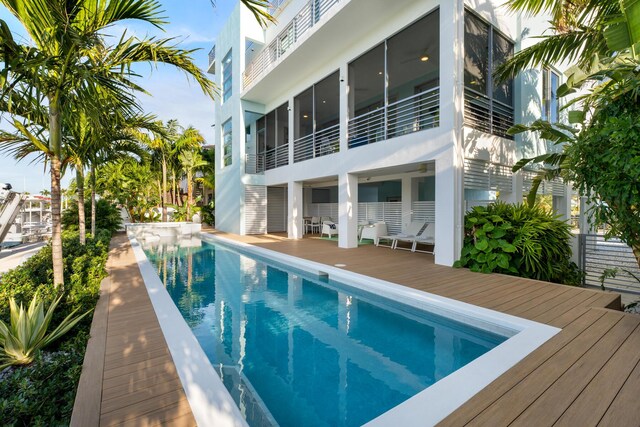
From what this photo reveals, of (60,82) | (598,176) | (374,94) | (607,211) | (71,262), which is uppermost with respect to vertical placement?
(374,94)

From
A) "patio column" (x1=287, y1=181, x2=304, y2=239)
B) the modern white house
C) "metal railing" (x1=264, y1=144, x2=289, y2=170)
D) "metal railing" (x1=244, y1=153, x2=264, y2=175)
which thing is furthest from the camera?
"metal railing" (x1=244, y1=153, x2=264, y2=175)

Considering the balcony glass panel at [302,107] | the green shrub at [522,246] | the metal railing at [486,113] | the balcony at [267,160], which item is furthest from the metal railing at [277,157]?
the green shrub at [522,246]

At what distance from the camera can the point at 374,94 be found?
14.8 m

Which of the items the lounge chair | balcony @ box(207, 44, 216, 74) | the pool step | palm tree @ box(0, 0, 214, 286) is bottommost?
the pool step

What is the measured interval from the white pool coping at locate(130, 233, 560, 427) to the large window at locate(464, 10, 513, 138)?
5.49m

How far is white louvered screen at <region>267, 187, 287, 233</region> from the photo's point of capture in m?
18.0

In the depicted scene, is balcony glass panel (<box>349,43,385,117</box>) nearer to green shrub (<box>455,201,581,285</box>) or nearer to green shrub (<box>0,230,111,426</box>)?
green shrub (<box>455,201,581,285</box>)

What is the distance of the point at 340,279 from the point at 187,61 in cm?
518

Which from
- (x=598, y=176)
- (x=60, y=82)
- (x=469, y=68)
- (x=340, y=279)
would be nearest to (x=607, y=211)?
(x=598, y=176)

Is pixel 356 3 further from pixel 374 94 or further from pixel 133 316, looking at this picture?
pixel 133 316

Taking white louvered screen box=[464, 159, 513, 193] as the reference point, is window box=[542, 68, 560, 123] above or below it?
above

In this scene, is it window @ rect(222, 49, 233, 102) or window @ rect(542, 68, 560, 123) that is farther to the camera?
window @ rect(222, 49, 233, 102)

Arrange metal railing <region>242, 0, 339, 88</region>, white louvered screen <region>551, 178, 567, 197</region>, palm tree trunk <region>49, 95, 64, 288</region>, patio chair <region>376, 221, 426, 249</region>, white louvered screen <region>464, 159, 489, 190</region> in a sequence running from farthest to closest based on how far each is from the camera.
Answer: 1. white louvered screen <region>551, 178, 567, 197</region>
2. metal railing <region>242, 0, 339, 88</region>
3. patio chair <region>376, 221, 426, 249</region>
4. white louvered screen <region>464, 159, 489, 190</region>
5. palm tree trunk <region>49, 95, 64, 288</region>

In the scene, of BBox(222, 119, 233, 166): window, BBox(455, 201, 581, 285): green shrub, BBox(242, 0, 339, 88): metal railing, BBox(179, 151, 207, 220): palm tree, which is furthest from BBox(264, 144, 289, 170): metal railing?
BBox(455, 201, 581, 285): green shrub
